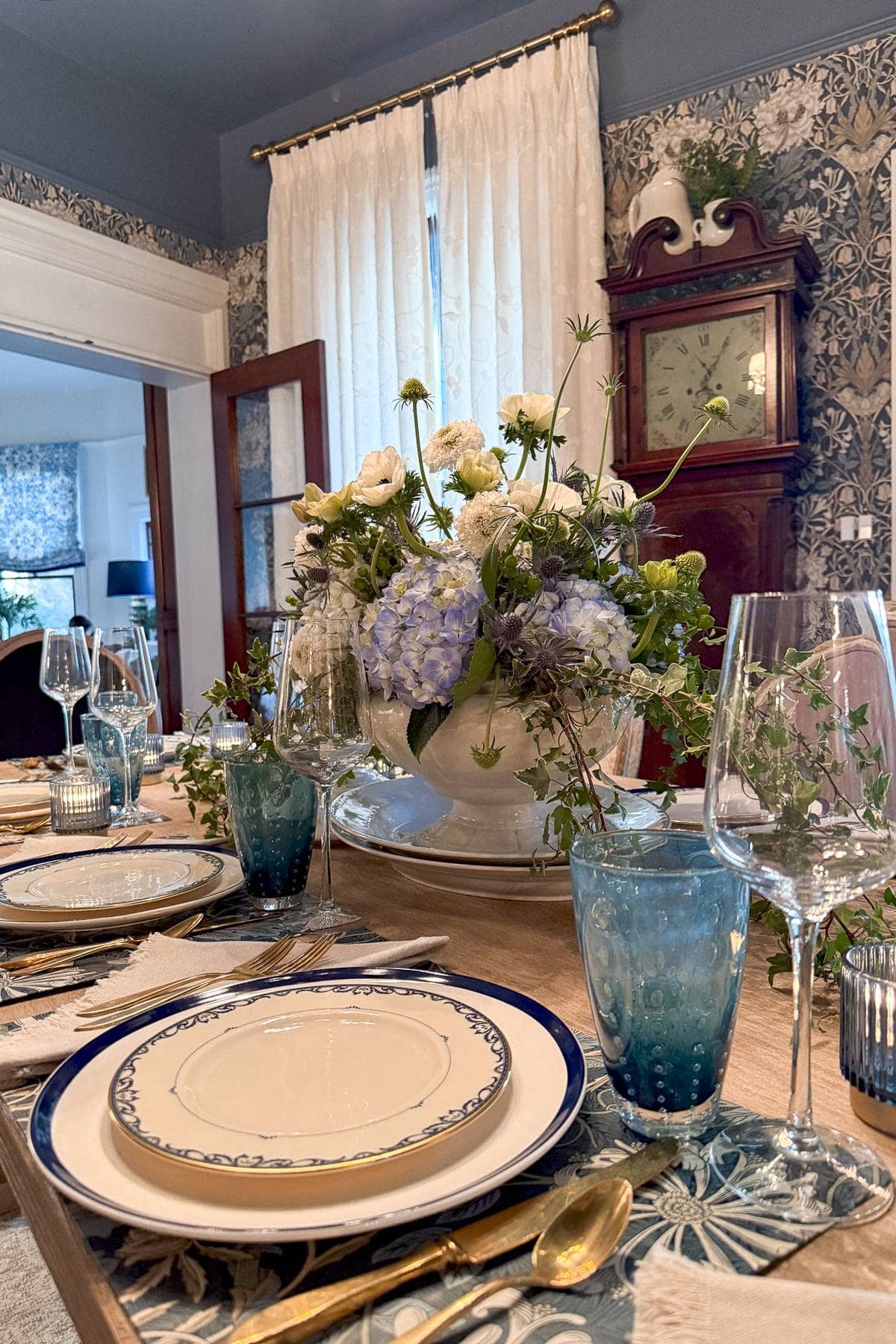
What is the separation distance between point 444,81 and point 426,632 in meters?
3.35

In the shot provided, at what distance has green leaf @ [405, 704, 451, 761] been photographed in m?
0.83

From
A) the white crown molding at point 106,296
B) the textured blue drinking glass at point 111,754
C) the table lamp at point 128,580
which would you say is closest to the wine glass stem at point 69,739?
the textured blue drinking glass at point 111,754

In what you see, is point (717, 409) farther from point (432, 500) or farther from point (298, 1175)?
point (298, 1175)

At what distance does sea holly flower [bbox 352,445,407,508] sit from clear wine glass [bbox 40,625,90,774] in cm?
77

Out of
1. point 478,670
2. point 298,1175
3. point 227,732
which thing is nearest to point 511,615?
point 478,670

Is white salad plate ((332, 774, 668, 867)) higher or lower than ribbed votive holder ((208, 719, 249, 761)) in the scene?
lower

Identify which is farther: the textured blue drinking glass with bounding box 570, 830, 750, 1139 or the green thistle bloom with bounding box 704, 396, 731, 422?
the green thistle bloom with bounding box 704, 396, 731, 422

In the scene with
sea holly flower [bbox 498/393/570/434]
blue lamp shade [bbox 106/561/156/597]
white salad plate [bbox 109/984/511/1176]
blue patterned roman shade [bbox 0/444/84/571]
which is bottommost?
white salad plate [bbox 109/984/511/1176]

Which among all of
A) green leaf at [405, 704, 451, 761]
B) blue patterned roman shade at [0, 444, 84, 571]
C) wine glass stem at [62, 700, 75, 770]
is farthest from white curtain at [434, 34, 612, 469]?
blue patterned roman shade at [0, 444, 84, 571]

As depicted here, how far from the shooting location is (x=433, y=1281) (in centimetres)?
37

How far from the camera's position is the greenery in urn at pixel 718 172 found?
2.82m

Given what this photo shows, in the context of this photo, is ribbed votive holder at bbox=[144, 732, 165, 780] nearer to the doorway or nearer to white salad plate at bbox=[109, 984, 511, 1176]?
white salad plate at bbox=[109, 984, 511, 1176]

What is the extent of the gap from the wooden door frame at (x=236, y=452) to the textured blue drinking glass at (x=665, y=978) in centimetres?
339

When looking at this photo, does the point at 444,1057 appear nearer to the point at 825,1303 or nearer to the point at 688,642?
the point at 825,1303
